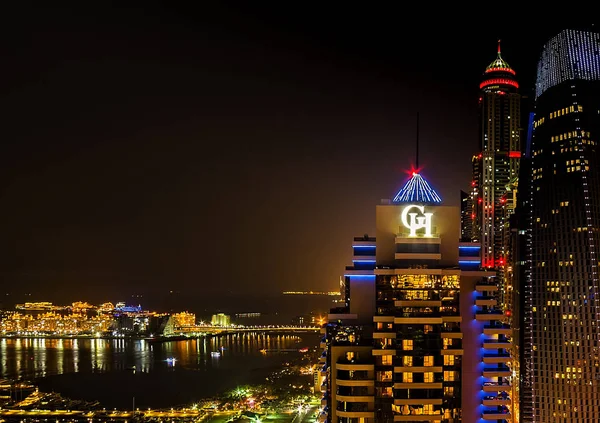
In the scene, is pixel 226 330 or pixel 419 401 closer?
pixel 419 401

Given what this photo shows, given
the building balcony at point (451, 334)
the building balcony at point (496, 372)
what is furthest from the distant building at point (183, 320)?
the building balcony at point (451, 334)

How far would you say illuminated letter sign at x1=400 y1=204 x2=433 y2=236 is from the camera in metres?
21.3

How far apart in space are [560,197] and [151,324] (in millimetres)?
89855

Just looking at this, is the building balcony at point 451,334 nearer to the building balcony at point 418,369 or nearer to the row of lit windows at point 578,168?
the building balcony at point 418,369

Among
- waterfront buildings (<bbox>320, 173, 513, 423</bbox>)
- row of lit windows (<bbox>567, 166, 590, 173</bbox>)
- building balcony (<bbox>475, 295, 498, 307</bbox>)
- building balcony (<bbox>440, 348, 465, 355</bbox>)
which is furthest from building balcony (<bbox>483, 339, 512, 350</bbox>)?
row of lit windows (<bbox>567, 166, 590, 173</bbox>)

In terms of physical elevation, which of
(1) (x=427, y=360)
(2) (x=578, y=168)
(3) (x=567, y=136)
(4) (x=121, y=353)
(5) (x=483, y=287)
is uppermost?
(3) (x=567, y=136)

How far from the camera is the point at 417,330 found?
2025cm

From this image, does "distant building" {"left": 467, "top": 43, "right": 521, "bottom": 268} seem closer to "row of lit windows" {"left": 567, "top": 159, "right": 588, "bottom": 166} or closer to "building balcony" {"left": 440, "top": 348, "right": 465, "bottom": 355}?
"row of lit windows" {"left": 567, "top": 159, "right": 588, "bottom": 166}

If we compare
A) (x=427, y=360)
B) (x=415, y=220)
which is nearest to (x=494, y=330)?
(x=427, y=360)

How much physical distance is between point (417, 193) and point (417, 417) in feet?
24.8

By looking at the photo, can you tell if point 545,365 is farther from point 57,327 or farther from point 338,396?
point 57,327

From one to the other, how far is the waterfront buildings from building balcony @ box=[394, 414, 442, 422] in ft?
0.10

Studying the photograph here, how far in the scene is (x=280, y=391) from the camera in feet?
177

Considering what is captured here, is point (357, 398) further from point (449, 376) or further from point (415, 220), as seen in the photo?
point (415, 220)
